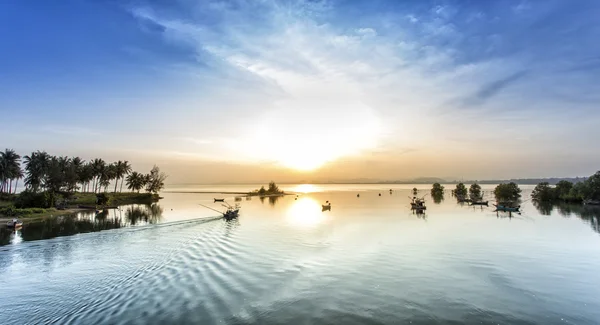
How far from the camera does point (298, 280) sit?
82.1 ft

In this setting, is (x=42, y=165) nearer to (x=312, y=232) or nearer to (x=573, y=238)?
(x=312, y=232)

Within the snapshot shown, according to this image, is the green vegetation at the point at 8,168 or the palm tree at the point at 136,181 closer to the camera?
the green vegetation at the point at 8,168

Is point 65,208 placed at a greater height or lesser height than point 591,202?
lesser

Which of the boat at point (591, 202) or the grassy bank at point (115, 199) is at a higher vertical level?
the boat at point (591, 202)

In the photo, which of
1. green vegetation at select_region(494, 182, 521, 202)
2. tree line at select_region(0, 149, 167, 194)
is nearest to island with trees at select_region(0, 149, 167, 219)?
tree line at select_region(0, 149, 167, 194)

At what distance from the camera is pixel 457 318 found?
17.6 m

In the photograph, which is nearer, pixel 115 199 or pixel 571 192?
pixel 571 192

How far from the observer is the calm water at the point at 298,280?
18.0m

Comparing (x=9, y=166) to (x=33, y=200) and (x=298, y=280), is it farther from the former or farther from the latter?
(x=298, y=280)

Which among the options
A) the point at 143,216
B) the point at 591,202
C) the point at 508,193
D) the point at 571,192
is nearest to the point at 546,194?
the point at 571,192

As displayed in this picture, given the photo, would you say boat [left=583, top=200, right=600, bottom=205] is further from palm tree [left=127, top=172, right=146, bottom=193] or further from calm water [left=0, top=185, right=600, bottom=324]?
palm tree [left=127, top=172, right=146, bottom=193]

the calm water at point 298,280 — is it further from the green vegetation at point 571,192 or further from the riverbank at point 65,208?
the green vegetation at point 571,192

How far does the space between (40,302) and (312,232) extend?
129ft

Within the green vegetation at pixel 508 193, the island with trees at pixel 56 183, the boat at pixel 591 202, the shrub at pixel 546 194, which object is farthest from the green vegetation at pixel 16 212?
the shrub at pixel 546 194
